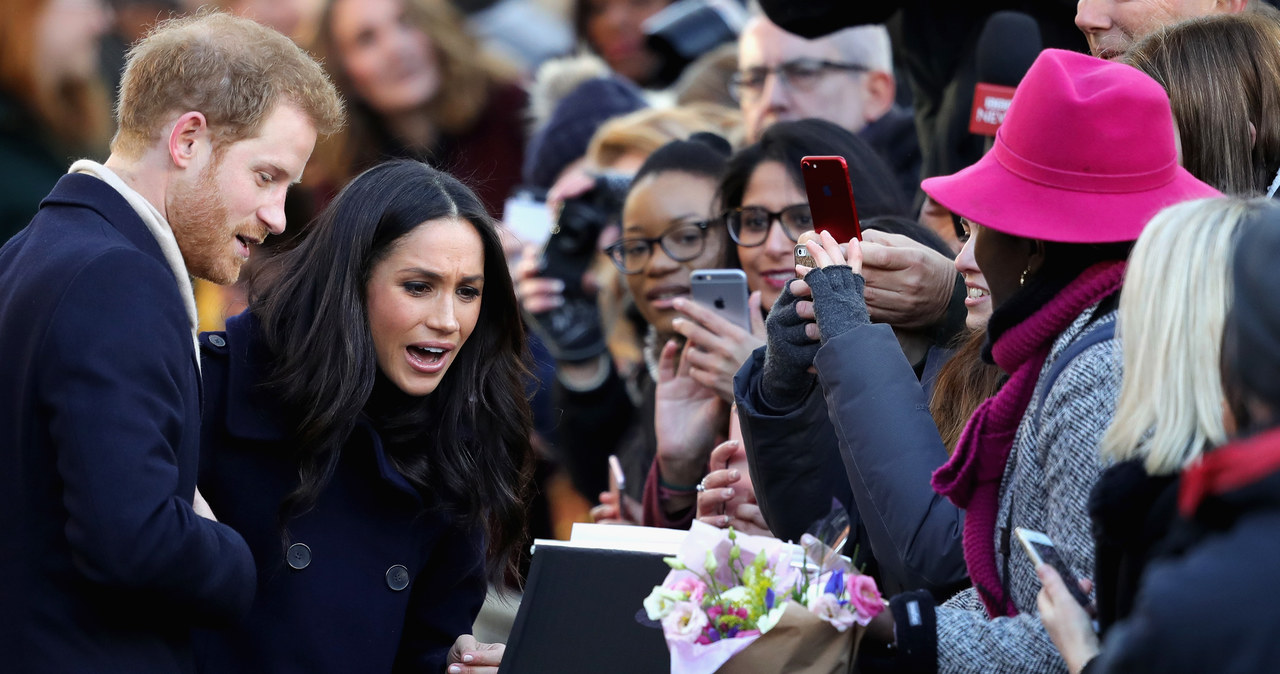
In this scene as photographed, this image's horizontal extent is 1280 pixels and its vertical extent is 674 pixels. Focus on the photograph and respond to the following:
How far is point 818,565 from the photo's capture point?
212cm

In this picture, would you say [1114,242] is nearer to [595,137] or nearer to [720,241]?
[720,241]

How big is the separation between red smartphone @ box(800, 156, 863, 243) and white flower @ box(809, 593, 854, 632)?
1001 mm

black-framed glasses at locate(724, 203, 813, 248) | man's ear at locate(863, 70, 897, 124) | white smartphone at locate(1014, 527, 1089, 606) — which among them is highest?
white smartphone at locate(1014, 527, 1089, 606)

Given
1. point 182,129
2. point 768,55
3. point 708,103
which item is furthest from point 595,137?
point 182,129

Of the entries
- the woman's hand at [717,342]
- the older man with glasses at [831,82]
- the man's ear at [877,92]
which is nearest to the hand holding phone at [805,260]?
the woman's hand at [717,342]

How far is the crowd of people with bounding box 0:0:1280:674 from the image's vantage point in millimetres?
1689

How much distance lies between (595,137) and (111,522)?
13.1 feet

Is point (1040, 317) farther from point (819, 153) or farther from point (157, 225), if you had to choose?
point (819, 153)

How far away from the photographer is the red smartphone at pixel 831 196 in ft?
9.11

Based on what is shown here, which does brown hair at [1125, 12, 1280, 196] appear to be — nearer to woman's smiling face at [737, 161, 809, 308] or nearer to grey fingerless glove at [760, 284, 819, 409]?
grey fingerless glove at [760, 284, 819, 409]

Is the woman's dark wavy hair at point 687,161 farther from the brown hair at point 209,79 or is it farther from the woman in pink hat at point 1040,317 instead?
the woman in pink hat at point 1040,317

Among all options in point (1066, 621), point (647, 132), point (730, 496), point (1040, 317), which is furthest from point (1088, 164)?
point (647, 132)

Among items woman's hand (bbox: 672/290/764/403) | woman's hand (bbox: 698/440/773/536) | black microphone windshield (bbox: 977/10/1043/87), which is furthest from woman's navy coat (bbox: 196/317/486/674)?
black microphone windshield (bbox: 977/10/1043/87)

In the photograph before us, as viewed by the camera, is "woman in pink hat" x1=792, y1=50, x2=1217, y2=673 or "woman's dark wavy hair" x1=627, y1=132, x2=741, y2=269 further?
"woman's dark wavy hair" x1=627, y1=132, x2=741, y2=269
